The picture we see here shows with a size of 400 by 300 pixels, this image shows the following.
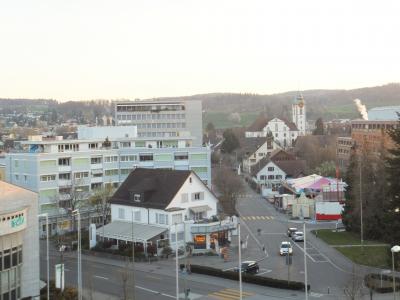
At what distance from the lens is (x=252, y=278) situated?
3581 cm

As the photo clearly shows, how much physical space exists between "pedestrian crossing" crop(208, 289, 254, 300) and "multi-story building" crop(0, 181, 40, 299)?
9.57m

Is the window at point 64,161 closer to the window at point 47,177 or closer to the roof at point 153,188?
the window at point 47,177

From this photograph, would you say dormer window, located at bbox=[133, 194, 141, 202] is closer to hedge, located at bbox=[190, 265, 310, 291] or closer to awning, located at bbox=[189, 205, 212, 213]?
awning, located at bbox=[189, 205, 212, 213]

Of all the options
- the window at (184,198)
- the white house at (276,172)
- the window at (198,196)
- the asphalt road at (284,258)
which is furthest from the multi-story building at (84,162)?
the white house at (276,172)

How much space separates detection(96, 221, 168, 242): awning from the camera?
45966 millimetres

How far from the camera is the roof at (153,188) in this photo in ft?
159

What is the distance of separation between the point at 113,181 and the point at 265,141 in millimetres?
53884

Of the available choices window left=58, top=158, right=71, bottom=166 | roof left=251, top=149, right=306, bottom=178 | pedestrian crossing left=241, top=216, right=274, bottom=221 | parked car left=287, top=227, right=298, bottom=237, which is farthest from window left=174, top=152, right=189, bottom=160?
roof left=251, top=149, right=306, bottom=178

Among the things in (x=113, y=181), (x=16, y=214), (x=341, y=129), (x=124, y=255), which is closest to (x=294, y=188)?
(x=113, y=181)

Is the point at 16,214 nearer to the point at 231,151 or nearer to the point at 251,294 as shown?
the point at 251,294

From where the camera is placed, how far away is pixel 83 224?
6084 centimetres

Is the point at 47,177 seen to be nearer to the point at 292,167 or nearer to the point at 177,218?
the point at 177,218

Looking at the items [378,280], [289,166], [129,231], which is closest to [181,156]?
[129,231]

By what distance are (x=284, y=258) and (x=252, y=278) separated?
7.93 metres
